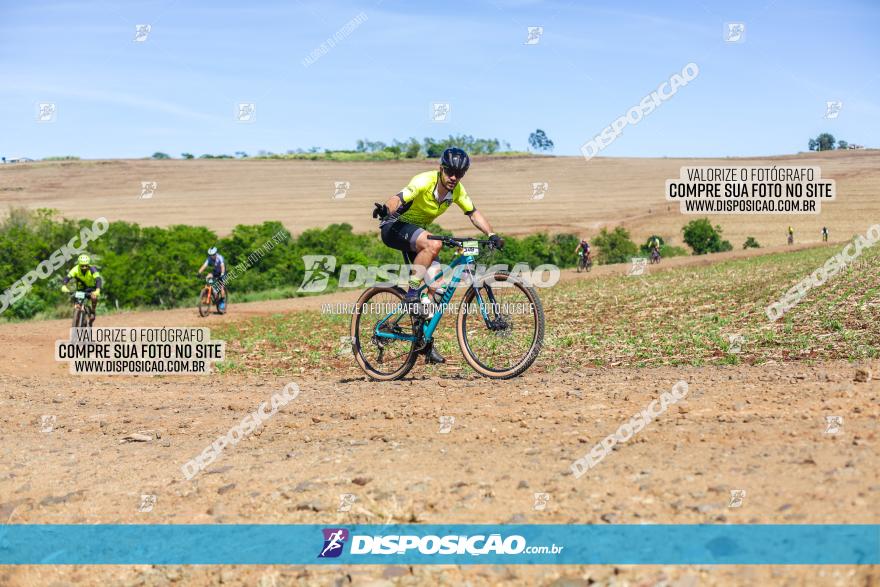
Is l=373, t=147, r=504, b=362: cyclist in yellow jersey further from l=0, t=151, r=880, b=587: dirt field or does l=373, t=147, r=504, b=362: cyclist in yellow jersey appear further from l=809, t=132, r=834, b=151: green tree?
l=809, t=132, r=834, b=151: green tree

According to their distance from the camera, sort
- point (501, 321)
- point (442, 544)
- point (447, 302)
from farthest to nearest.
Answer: point (447, 302), point (501, 321), point (442, 544)

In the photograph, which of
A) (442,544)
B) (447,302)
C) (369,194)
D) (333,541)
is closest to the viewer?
(442,544)

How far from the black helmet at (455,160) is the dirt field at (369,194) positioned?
186ft

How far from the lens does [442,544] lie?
4406mm

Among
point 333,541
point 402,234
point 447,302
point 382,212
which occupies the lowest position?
point 333,541

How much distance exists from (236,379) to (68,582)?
23.0ft

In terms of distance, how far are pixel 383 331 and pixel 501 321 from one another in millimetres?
1580

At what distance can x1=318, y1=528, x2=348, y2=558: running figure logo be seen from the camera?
454cm

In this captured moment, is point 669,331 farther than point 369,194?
No

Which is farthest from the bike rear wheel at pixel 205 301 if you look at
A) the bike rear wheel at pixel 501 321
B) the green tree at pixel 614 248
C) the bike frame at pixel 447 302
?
the green tree at pixel 614 248

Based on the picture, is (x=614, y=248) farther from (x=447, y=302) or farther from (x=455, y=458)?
(x=455, y=458)

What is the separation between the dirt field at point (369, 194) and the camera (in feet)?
230

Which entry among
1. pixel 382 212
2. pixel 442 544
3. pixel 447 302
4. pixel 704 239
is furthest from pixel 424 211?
pixel 704 239

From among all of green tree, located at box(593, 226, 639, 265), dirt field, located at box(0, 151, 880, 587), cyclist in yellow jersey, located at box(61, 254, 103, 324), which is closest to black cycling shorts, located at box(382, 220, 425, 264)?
Result: dirt field, located at box(0, 151, 880, 587)
